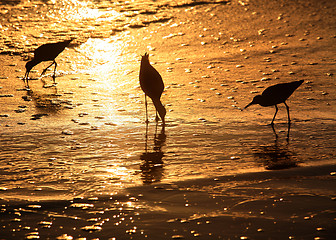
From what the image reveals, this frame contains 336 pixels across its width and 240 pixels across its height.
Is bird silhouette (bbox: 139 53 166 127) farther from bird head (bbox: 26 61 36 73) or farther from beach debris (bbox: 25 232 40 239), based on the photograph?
beach debris (bbox: 25 232 40 239)

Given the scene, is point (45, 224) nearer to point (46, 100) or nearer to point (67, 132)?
point (67, 132)

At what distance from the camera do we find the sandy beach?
4.05 m

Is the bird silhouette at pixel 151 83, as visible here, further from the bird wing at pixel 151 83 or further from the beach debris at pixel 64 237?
the beach debris at pixel 64 237

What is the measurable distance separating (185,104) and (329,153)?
246 cm

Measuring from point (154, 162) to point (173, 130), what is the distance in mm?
1138

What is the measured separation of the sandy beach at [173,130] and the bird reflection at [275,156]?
31 millimetres

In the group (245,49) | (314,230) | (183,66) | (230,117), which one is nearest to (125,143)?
(230,117)

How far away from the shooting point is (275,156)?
554 cm

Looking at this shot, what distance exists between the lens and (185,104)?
7406 mm

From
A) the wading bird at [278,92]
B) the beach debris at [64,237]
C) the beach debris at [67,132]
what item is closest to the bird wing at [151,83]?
the beach debris at [67,132]

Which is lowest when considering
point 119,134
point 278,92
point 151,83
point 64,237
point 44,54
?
point 64,237

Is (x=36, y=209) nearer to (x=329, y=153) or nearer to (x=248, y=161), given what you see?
(x=248, y=161)

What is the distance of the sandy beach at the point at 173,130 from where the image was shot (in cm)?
405

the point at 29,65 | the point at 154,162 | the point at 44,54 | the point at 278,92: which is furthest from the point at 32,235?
the point at 44,54
